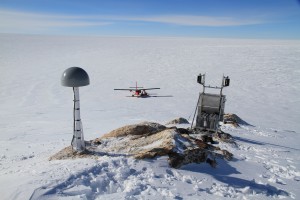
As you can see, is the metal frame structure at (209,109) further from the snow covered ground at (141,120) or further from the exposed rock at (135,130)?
the exposed rock at (135,130)

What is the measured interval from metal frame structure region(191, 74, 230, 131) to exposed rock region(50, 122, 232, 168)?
249cm

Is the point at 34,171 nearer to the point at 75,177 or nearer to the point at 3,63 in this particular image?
the point at 75,177

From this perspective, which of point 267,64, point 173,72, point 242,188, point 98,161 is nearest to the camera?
point 242,188

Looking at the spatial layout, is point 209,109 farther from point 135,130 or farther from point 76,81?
point 76,81

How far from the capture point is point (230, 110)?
75.3 feet

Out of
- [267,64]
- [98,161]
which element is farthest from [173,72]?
[98,161]

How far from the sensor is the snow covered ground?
5914 mm

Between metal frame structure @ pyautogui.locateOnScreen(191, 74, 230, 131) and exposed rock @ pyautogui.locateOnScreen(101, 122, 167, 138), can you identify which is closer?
exposed rock @ pyautogui.locateOnScreen(101, 122, 167, 138)

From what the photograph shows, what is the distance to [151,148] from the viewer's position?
25.5 feet

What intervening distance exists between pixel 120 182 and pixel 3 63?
149 ft

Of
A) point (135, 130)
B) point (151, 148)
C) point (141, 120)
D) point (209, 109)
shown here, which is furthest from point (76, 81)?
point (141, 120)

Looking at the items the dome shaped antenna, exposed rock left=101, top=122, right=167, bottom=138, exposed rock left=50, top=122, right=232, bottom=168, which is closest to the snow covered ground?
exposed rock left=50, top=122, right=232, bottom=168

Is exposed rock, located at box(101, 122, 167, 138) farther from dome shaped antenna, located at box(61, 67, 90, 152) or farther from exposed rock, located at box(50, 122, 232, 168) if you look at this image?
dome shaped antenna, located at box(61, 67, 90, 152)

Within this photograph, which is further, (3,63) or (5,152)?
(3,63)
